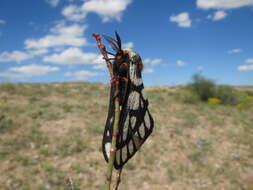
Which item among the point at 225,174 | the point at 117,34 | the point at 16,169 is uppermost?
the point at 117,34

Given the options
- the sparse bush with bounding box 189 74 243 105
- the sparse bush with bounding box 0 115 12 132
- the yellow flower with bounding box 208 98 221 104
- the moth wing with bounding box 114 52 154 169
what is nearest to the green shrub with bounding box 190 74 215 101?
the sparse bush with bounding box 189 74 243 105

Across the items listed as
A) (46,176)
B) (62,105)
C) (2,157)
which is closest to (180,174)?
(46,176)

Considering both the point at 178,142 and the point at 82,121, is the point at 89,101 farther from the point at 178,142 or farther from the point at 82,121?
the point at 178,142

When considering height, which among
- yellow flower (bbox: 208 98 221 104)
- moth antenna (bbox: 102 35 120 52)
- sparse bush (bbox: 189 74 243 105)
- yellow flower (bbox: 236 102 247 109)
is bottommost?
yellow flower (bbox: 236 102 247 109)

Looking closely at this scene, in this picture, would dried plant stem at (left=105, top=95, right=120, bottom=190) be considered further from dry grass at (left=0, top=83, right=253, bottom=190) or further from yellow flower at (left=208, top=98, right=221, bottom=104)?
yellow flower at (left=208, top=98, right=221, bottom=104)

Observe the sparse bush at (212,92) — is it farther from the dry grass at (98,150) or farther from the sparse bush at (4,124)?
the sparse bush at (4,124)

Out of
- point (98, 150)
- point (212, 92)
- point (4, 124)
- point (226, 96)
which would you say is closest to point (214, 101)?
point (212, 92)

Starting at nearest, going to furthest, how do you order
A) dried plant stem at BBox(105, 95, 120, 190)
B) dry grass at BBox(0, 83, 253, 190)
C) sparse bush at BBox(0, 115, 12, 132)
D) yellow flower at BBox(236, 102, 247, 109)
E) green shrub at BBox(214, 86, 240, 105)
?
dried plant stem at BBox(105, 95, 120, 190) → dry grass at BBox(0, 83, 253, 190) → sparse bush at BBox(0, 115, 12, 132) → yellow flower at BBox(236, 102, 247, 109) → green shrub at BBox(214, 86, 240, 105)

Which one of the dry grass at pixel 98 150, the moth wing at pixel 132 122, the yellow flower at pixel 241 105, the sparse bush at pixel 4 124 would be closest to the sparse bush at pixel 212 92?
the yellow flower at pixel 241 105
